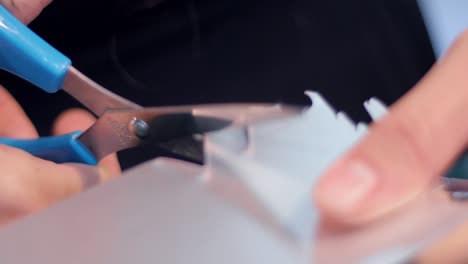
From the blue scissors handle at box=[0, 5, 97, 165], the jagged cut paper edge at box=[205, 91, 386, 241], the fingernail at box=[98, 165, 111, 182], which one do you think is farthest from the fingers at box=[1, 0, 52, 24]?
the jagged cut paper edge at box=[205, 91, 386, 241]

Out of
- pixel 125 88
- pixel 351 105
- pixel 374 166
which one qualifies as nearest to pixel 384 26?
pixel 351 105

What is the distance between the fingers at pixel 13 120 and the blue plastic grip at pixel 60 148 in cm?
6

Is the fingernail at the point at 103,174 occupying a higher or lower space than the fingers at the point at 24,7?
lower

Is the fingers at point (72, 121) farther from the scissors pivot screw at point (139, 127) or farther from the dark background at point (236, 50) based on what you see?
the scissors pivot screw at point (139, 127)

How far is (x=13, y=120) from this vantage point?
45 cm

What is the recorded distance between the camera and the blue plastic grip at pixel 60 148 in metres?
0.36

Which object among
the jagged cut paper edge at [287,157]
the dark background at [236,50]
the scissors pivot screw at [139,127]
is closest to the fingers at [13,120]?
the dark background at [236,50]

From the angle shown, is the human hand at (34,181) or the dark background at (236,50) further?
the dark background at (236,50)

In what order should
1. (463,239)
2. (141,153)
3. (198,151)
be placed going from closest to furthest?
(463,239) → (198,151) → (141,153)

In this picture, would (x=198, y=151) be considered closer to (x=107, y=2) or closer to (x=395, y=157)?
(x=395, y=157)

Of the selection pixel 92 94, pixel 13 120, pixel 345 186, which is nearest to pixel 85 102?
pixel 92 94

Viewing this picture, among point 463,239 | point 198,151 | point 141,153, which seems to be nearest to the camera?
point 463,239

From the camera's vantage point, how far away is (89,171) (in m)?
0.35

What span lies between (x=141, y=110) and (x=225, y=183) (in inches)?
5.9
